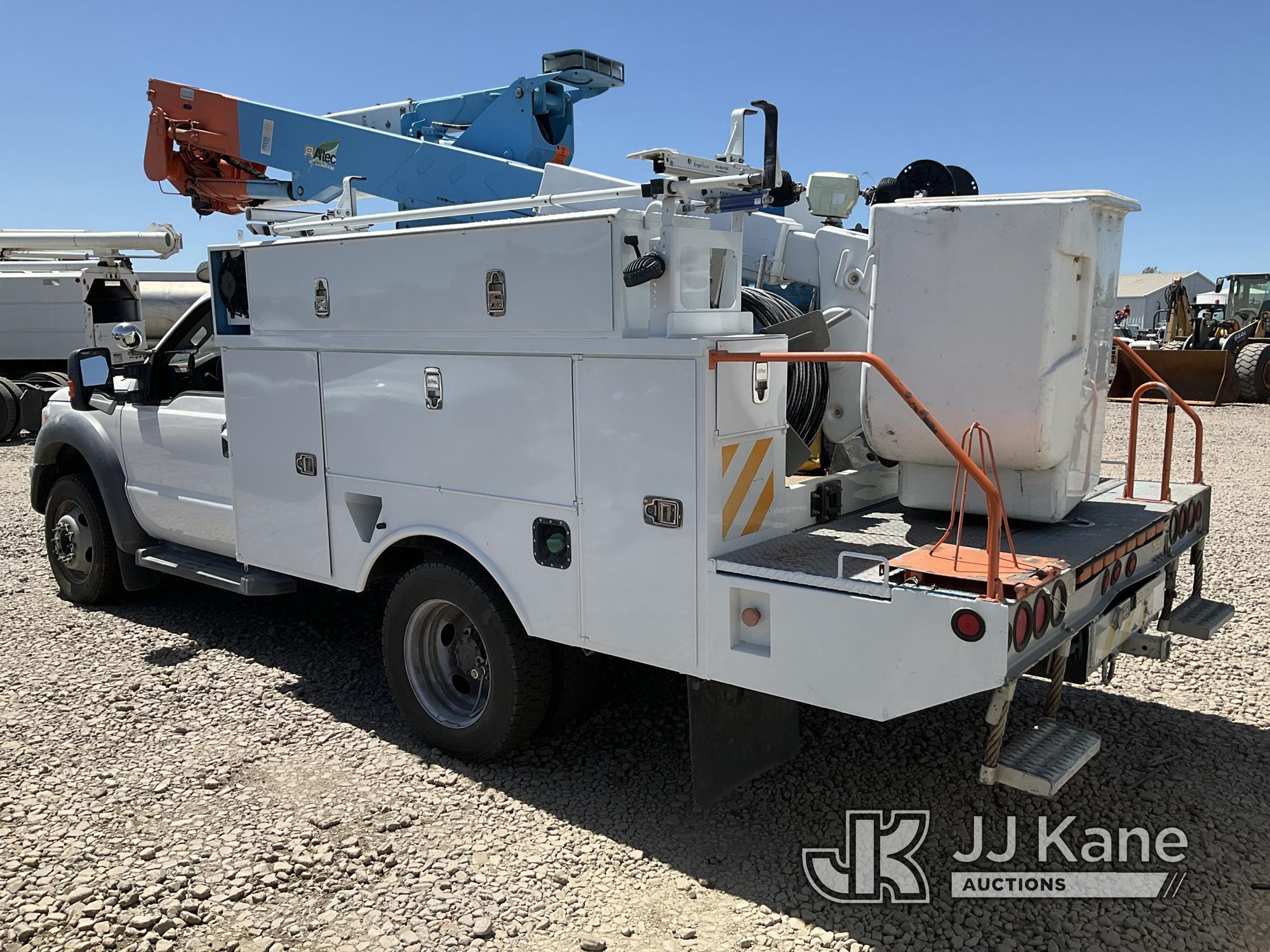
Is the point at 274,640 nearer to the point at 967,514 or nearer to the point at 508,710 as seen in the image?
the point at 508,710

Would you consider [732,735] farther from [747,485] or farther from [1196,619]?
[1196,619]

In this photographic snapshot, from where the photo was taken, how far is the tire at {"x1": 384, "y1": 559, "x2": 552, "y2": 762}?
4188mm

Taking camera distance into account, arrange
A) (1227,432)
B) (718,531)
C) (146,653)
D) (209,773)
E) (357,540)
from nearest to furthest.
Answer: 1. (718,531)
2. (209,773)
3. (357,540)
4. (146,653)
5. (1227,432)

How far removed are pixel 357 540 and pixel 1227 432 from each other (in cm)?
1534

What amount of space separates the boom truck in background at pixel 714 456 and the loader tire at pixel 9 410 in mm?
12959

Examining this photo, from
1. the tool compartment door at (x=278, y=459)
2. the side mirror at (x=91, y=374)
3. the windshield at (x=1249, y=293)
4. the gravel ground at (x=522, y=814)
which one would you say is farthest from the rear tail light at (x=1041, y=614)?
the windshield at (x=1249, y=293)

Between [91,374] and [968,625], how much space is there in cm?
535

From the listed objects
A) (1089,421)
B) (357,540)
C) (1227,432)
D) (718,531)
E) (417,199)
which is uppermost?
→ (417,199)

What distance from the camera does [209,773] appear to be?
4.43 m

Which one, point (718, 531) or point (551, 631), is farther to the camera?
point (551, 631)

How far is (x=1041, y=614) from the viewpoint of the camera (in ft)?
10.5

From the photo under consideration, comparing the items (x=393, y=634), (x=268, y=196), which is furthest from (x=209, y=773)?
(x=268, y=196)

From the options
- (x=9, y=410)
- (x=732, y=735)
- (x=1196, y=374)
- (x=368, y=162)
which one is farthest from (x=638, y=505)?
(x=1196, y=374)

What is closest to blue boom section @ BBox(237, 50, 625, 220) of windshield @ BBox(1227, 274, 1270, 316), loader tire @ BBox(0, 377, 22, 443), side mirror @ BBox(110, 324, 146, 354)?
side mirror @ BBox(110, 324, 146, 354)
